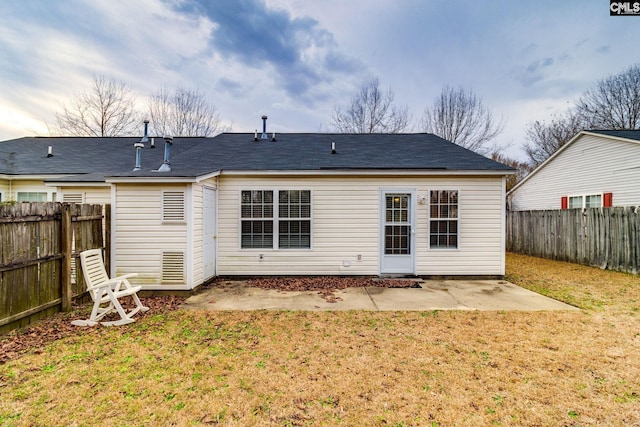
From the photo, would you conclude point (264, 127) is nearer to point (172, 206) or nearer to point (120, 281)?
point (172, 206)

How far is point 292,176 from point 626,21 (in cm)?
1561

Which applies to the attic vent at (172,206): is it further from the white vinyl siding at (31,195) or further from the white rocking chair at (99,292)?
the white vinyl siding at (31,195)

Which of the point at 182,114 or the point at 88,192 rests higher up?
the point at 182,114

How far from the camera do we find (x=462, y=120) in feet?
64.6

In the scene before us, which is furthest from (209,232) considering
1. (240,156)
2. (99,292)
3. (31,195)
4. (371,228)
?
(31,195)

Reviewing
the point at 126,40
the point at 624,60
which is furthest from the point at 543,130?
the point at 126,40

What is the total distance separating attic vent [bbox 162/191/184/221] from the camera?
19.3ft

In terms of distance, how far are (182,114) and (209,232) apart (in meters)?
16.7

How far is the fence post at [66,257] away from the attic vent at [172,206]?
151 centimetres

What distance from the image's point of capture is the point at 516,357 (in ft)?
10.9

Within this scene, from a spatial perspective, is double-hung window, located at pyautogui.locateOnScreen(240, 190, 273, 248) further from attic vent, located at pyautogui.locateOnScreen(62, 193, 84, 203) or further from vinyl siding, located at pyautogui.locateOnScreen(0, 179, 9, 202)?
vinyl siding, located at pyautogui.locateOnScreen(0, 179, 9, 202)

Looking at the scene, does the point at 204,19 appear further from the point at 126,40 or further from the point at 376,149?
the point at 376,149

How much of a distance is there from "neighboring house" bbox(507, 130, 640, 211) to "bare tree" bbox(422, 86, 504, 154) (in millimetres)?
6034

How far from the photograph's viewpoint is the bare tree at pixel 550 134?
73.5ft
